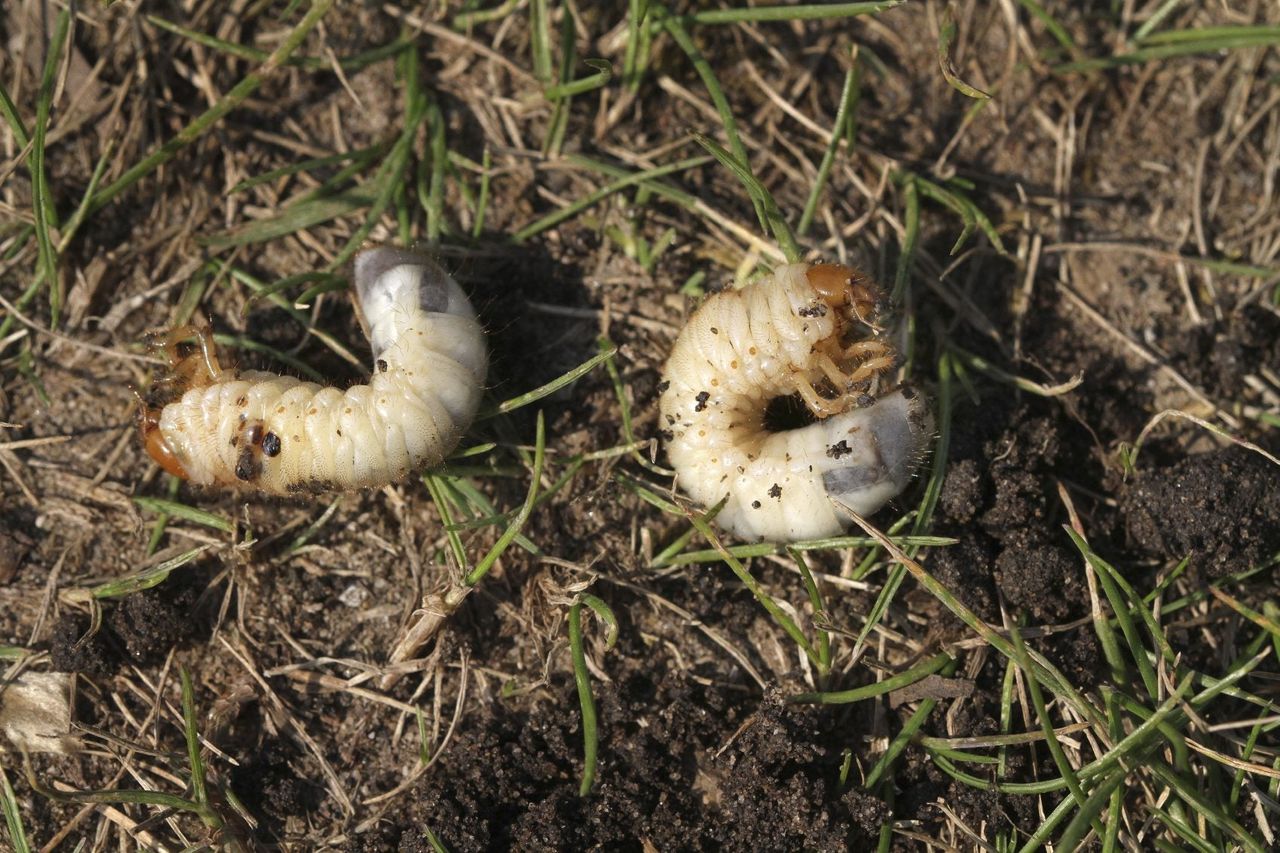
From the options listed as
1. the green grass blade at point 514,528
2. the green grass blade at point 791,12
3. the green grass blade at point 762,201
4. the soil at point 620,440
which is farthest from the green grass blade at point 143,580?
the green grass blade at point 791,12

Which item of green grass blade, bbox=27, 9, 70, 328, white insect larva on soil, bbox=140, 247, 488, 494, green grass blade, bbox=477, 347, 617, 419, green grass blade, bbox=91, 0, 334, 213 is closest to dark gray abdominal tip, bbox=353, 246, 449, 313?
white insect larva on soil, bbox=140, 247, 488, 494

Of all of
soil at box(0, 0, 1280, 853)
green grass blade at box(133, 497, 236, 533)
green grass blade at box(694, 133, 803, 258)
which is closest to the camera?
soil at box(0, 0, 1280, 853)

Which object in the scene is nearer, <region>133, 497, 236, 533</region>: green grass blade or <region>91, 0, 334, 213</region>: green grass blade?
<region>133, 497, 236, 533</region>: green grass blade

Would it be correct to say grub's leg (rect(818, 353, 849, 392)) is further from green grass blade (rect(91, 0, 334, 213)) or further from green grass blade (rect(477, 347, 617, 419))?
green grass blade (rect(91, 0, 334, 213))

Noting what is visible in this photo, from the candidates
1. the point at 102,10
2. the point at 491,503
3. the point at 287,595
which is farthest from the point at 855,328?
the point at 102,10

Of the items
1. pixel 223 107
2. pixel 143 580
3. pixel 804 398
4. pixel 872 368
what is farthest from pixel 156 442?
pixel 872 368

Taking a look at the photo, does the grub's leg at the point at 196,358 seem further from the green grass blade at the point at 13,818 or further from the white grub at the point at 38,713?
the green grass blade at the point at 13,818
